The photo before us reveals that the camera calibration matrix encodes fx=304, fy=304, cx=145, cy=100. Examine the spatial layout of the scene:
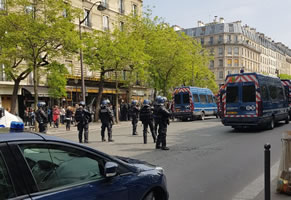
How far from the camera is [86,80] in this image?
30688 mm

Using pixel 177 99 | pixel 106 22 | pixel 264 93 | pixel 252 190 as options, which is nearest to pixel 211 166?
Answer: pixel 252 190

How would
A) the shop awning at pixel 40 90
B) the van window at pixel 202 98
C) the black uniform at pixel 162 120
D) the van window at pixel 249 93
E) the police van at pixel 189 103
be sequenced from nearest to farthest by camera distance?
the black uniform at pixel 162 120, the van window at pixel 249 93, the police van at pixel 189 103, the shop awning at pixel 40 90, the van window at pixel 202 98

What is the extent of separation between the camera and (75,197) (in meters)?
2.50

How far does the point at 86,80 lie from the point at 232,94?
1933 cm

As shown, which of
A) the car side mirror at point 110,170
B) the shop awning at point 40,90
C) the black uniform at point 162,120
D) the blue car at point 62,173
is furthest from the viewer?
the shop awning at point 40,90

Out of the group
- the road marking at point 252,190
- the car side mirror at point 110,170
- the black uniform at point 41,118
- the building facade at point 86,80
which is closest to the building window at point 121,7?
the building facade at point 86,80

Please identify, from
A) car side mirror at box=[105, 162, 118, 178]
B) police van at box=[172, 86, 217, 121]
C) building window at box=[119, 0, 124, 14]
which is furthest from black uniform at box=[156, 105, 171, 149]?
building window at box=[119, 0, 124, 14]

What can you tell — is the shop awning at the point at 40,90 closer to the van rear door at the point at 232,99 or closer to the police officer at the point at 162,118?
the van rear door at the point at 232,99

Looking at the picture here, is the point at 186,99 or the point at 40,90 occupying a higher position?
the point at 40,90

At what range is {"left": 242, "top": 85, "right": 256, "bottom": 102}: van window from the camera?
13.7m

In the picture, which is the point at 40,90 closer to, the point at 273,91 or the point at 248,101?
the point at 248,101

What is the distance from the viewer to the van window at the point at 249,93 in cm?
1368

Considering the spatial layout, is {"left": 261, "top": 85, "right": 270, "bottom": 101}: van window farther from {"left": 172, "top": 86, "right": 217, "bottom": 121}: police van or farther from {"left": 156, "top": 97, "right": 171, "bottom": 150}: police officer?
{"left": 172, "top": 86, "right": 217, "bottom": 121}: police van

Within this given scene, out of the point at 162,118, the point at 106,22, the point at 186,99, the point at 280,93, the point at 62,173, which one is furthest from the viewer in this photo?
the point at 106,22
